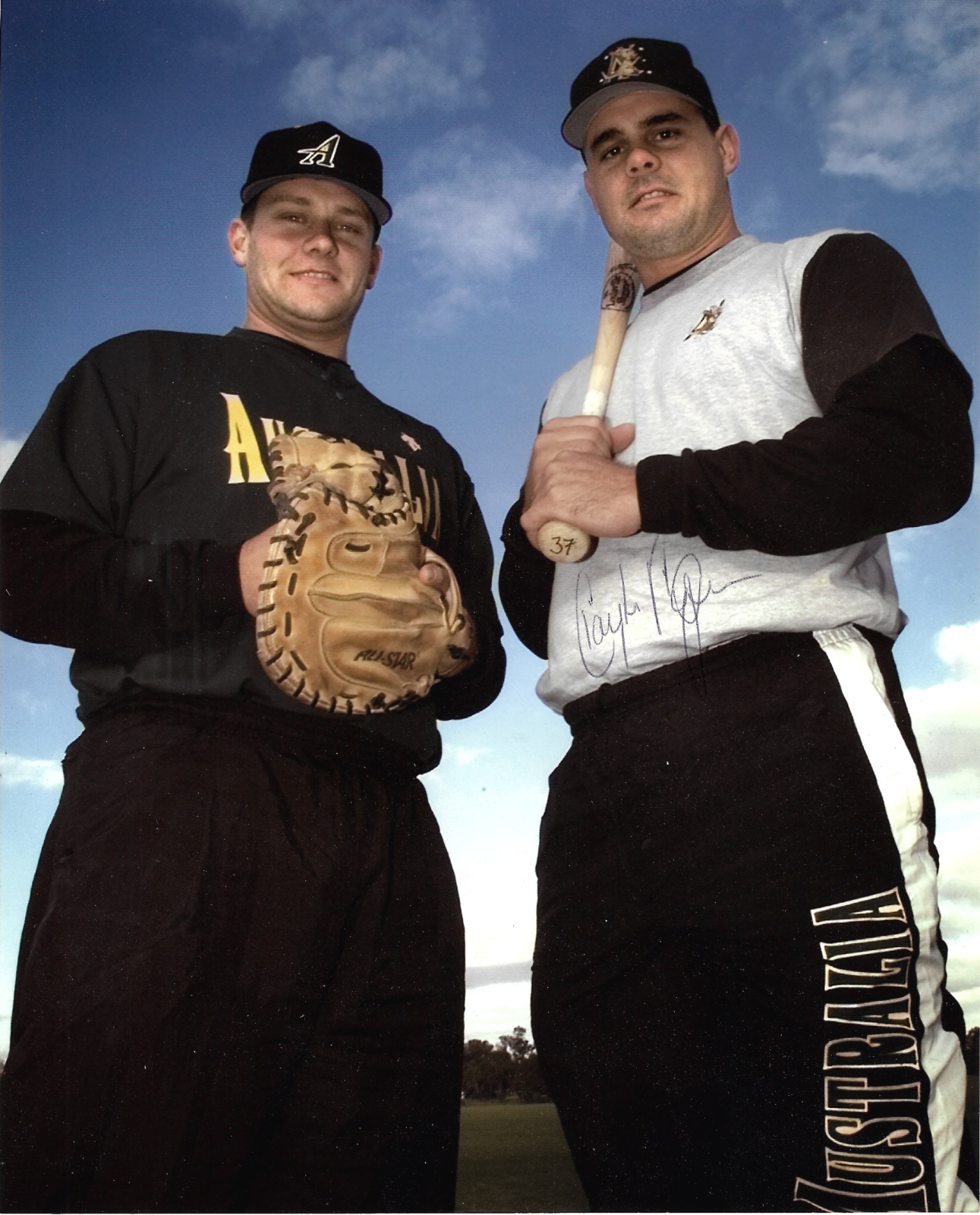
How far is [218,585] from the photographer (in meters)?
1.60

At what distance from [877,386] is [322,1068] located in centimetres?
124

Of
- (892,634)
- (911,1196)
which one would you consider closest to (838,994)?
(911,1196)

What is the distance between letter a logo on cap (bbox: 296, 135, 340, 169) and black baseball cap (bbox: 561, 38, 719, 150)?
447 mm

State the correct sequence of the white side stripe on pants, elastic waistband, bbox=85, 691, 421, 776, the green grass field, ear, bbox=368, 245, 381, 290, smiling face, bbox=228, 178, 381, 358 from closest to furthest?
the white side stripe on pants → elastic waistband, bbox=85, 691, 421, 776 → the green grass field → smiling face, bbox=228, 178, 381, 358 → ear, bbox=368, 245, 381, 290

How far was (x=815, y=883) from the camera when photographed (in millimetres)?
1361

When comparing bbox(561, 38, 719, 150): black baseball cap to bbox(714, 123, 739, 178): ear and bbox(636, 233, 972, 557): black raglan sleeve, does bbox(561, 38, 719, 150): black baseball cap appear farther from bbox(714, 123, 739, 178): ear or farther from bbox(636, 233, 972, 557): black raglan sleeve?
bbox(636, 233, 972, 557): black raglan sleeve

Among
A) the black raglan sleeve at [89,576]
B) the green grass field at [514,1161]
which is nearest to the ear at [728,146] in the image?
the black raglan sleeve at [89,576]

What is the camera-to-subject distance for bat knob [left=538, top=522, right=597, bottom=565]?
1552mm

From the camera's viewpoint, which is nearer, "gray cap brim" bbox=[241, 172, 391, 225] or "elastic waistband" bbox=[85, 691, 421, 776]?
"elastic waistband" bbox=[85, 691, 421, 776]

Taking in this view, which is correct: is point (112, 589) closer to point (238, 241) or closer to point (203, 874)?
point (203, 874)

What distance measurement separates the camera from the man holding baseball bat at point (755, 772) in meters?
1.31

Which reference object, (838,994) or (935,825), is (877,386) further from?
(838,994)
